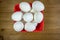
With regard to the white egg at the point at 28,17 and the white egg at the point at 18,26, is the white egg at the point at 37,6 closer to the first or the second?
the white egg at the point at 28,17

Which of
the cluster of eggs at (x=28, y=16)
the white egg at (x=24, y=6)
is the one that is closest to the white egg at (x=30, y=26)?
the cluster of eggs at (x=28, y=16)

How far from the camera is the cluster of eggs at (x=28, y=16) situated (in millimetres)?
1337

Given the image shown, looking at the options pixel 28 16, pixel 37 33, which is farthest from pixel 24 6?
pixel 37 33

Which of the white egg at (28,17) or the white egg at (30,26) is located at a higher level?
the white egg at (28,17)

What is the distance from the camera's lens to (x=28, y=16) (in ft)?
4.38

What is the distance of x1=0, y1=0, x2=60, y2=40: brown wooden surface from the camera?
1.41 meters

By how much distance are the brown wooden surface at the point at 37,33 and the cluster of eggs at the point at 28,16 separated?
8cm

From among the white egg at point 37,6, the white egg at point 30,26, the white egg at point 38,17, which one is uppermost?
the white egg at point 37,6

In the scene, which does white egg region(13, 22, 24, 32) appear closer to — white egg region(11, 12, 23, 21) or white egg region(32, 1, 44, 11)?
white egg region(11, 12, 23, 21)

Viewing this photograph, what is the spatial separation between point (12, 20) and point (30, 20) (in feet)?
0.58

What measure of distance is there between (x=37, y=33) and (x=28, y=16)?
19 centimetres

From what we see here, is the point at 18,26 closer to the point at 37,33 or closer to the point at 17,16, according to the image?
the point at 17,16

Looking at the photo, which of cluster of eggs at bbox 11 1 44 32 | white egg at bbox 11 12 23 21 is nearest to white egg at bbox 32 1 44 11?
cluster of eggs at bbox 11 1 44 32

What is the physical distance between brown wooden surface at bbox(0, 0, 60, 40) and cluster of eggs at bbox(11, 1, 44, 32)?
8 centimetres
